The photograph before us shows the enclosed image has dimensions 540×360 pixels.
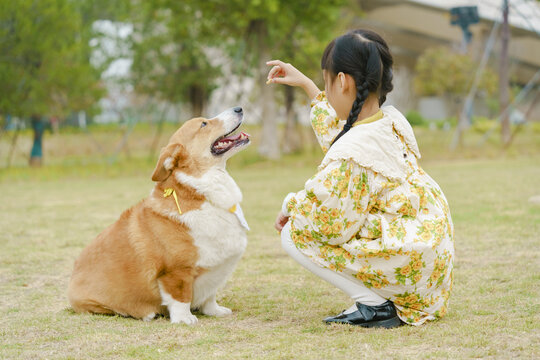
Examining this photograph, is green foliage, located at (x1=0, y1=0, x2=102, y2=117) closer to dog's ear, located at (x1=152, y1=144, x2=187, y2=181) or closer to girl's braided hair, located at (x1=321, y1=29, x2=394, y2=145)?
dog's ear, located at (x1=152, y1=144, x2=187, y2=181)

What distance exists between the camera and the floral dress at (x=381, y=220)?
2885 millimetres

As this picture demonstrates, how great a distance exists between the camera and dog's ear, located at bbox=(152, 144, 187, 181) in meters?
3.45

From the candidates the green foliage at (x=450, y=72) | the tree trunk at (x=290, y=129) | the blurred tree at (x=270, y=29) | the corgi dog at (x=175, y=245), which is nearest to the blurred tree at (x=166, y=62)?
the blurred tree at (x=270, y=29)

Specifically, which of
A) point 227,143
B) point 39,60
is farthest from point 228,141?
point 39,60

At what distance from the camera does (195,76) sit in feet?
61.1

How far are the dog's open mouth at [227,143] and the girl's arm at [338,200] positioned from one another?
2.46 feet

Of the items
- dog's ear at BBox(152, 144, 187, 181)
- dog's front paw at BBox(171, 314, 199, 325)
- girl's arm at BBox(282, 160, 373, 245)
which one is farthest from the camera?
dog's ear at BBox(152, 144, 187, 181)

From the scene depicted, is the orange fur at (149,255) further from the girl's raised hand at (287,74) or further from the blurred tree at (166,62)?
the blurred tree at (166,62)

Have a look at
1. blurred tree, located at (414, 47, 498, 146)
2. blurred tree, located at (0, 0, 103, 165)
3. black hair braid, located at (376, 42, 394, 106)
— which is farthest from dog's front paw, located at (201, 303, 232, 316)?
blurred tree, located at (414, 47, 498, 146)

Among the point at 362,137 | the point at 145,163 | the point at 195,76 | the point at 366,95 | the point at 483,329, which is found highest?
the point at 366,95

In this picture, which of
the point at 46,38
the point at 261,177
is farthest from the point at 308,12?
the point at 46,38

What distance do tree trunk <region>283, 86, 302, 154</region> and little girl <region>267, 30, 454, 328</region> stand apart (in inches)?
587

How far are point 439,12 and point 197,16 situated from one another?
613 inches

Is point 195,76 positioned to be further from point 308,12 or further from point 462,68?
point 462,68
